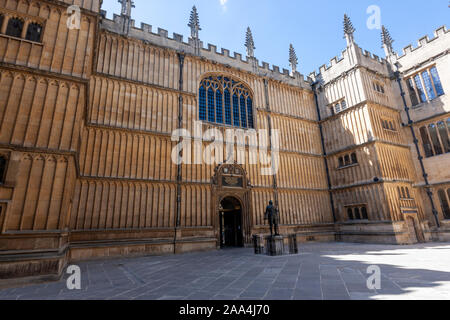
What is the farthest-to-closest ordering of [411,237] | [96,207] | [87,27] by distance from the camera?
[411,237] < [96,207] < [87,27]

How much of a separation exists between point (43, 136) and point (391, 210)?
61.5 ft

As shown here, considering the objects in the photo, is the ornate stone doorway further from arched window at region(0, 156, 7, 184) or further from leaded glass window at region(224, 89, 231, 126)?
arched window at region(0, 156, 7, 184)

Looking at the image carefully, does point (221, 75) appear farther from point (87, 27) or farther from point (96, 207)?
point (96, 207)

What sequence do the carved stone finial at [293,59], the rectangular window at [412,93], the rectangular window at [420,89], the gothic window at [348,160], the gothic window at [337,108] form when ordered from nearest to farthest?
the rectangular window at [420,89], the gothic window at [348,160], the rectangular window at [412,93], the gothic window at [337,108], the carved stone finial at [293,59]

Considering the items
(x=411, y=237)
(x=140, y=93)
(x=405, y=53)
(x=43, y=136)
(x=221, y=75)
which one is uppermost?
(x=405, y=53)

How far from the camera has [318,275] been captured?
590cm

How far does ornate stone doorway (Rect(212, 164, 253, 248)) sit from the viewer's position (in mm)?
14875

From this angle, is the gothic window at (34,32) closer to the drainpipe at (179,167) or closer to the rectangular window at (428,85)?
the drainpipe at (179,167)

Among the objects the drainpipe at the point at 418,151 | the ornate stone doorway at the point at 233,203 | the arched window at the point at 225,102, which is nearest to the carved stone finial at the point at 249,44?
the arched window at the point at 225,102

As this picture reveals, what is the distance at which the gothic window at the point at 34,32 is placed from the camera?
8.44 m

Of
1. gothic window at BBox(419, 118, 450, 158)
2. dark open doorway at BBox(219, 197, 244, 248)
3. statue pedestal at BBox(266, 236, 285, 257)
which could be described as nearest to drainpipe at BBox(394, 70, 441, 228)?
gothic window at BBox(419, 118, 450, 158)

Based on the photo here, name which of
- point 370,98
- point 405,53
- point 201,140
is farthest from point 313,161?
point 405,53

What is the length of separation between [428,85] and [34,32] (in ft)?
78.7

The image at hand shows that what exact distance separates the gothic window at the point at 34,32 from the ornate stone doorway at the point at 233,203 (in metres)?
10.5
